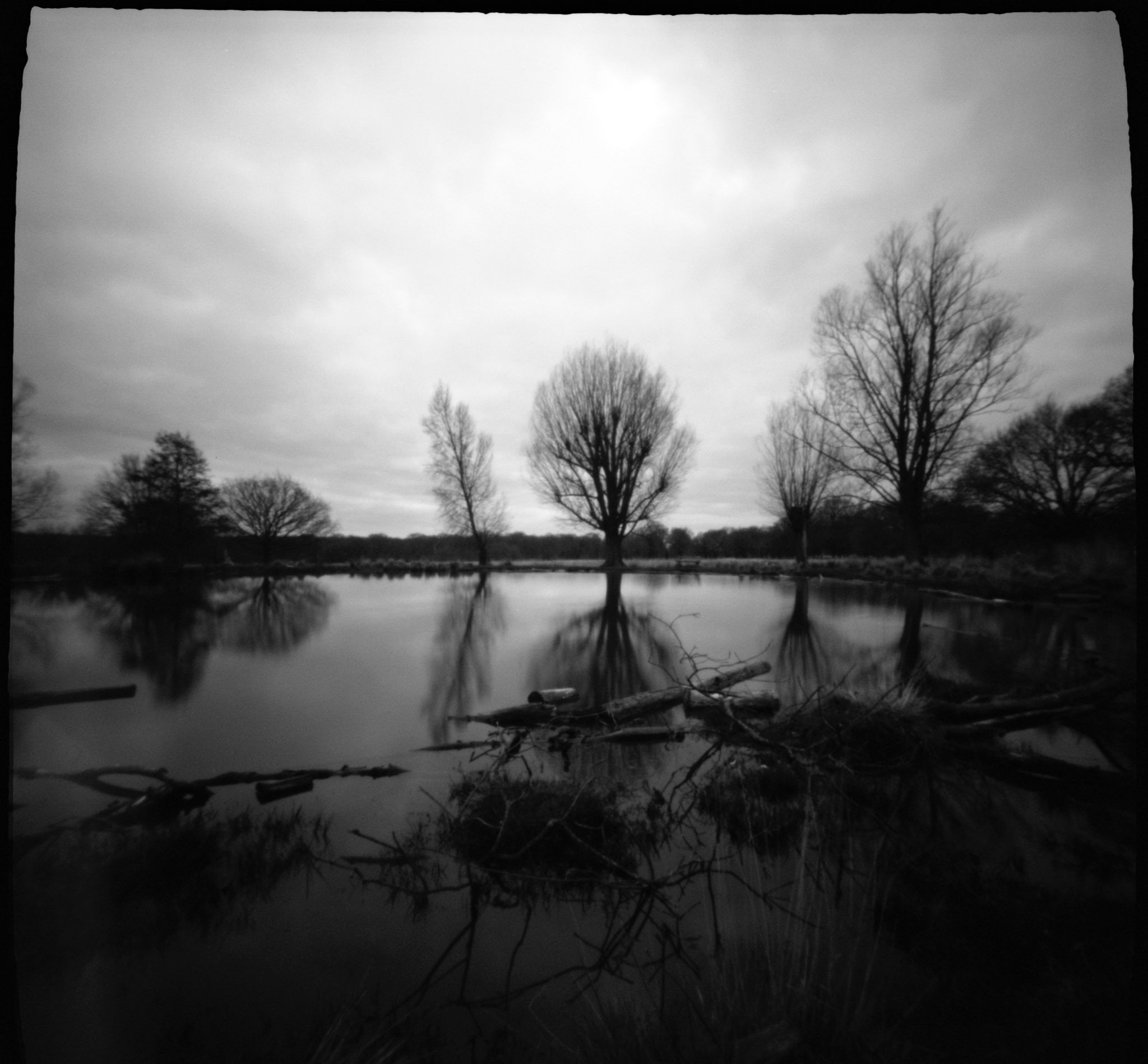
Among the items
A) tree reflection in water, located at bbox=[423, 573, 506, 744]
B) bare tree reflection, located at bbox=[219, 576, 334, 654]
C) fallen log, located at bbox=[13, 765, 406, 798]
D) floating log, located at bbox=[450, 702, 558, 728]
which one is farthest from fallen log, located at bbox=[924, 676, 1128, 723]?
bare tree reflection, located at bbox=[219, 576, 334, 654]

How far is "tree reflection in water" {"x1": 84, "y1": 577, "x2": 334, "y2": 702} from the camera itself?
4906mm

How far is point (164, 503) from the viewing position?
4289 mm

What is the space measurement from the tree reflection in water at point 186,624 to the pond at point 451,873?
19.3 inches

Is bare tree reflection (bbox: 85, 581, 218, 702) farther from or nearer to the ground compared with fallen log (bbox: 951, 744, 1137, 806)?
farther from the ground

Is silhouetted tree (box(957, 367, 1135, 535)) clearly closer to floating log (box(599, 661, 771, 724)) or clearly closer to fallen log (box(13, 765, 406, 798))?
floating log (box(599, 661, 771, 724))

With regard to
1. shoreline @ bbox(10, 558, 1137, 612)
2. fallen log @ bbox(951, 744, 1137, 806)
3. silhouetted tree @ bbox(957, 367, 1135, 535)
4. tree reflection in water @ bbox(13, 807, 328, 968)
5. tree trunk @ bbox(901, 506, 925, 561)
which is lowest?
fallen log @ bbox(951, 744, 1137, 806)

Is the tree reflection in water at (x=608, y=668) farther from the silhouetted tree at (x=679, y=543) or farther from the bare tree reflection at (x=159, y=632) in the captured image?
the silhouetted tree at (x=679, y=543)

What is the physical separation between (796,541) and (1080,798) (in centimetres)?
2022

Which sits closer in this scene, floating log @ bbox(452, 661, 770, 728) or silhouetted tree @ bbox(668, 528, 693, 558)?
floating log @ bbox(452, 661, 770, 728)

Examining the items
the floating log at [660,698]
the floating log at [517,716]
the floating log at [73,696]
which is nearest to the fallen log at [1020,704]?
the floating log at [660,698]

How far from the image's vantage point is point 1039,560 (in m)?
11.6

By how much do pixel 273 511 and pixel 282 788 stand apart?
6.76 m

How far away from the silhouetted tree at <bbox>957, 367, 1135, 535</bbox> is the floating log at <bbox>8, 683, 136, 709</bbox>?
10.3 meters

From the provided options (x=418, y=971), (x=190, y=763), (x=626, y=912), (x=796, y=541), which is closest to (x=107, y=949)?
(x=418, y=971)
